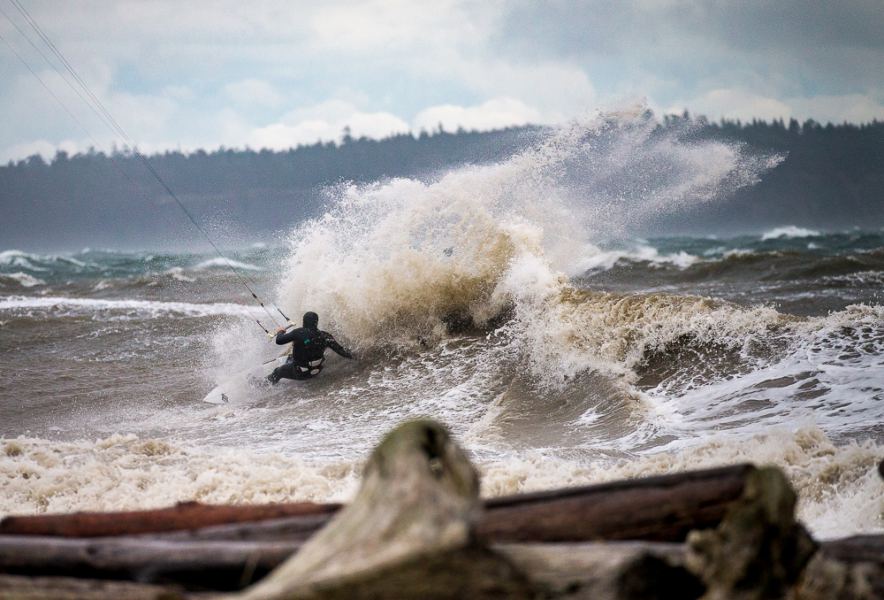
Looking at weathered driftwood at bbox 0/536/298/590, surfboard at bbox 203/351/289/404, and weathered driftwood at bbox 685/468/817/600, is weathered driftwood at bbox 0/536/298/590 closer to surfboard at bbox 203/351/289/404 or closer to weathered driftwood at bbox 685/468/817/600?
weathered driftwood at bbox 685/468/817/600

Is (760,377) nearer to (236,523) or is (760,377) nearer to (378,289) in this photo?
(378,289)

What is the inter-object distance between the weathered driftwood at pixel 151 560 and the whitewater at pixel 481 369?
3.20m

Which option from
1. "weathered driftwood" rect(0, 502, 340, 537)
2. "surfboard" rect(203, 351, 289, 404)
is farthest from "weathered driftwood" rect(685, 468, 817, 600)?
"surfboard" rect(203, 351, 289, 404)

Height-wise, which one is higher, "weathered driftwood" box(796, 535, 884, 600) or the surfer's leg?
"weathered driftwood" box(796, 535, 884, 600)

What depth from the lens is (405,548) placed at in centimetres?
172

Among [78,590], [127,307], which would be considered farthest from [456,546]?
[127,307]

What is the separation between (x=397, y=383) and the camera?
11586mm

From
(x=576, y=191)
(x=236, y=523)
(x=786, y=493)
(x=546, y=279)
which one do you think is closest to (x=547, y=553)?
(x=786, y=493)

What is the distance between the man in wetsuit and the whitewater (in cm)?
31

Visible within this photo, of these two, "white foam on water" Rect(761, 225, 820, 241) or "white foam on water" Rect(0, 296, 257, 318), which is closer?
"white foam on water" Rect(0, 296, 257, 318)

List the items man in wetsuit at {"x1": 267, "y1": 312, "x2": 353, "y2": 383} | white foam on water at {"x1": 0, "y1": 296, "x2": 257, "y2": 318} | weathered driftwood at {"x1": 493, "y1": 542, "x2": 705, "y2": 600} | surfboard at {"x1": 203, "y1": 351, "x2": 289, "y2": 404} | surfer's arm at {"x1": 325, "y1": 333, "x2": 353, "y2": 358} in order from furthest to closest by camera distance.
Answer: white foam on water at {"x1": 0, "y1": 296, "x2": 257, "y2": 318} < surfer's arm at {"x1": 325, "y1": 333, "x2": 353, "y2": 358} < man in wetsuit at {"x1": 267, "y1": 312, "x2": 353, "y2": 383} < surfboard at {"x1": 203, "y1": 351, "x2": 289, "y2": 404} < weathered driftwood at {"x1": 493, "y1": 542, "x2": 705, "y2": 600}

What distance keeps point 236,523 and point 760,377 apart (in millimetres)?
8132

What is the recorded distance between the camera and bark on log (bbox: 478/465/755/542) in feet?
7.20

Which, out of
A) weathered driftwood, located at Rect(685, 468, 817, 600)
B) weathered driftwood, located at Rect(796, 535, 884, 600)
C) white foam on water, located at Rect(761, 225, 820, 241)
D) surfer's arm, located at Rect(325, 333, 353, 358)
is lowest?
white foam on water, located at Rect(761, 225, 820, 241)
